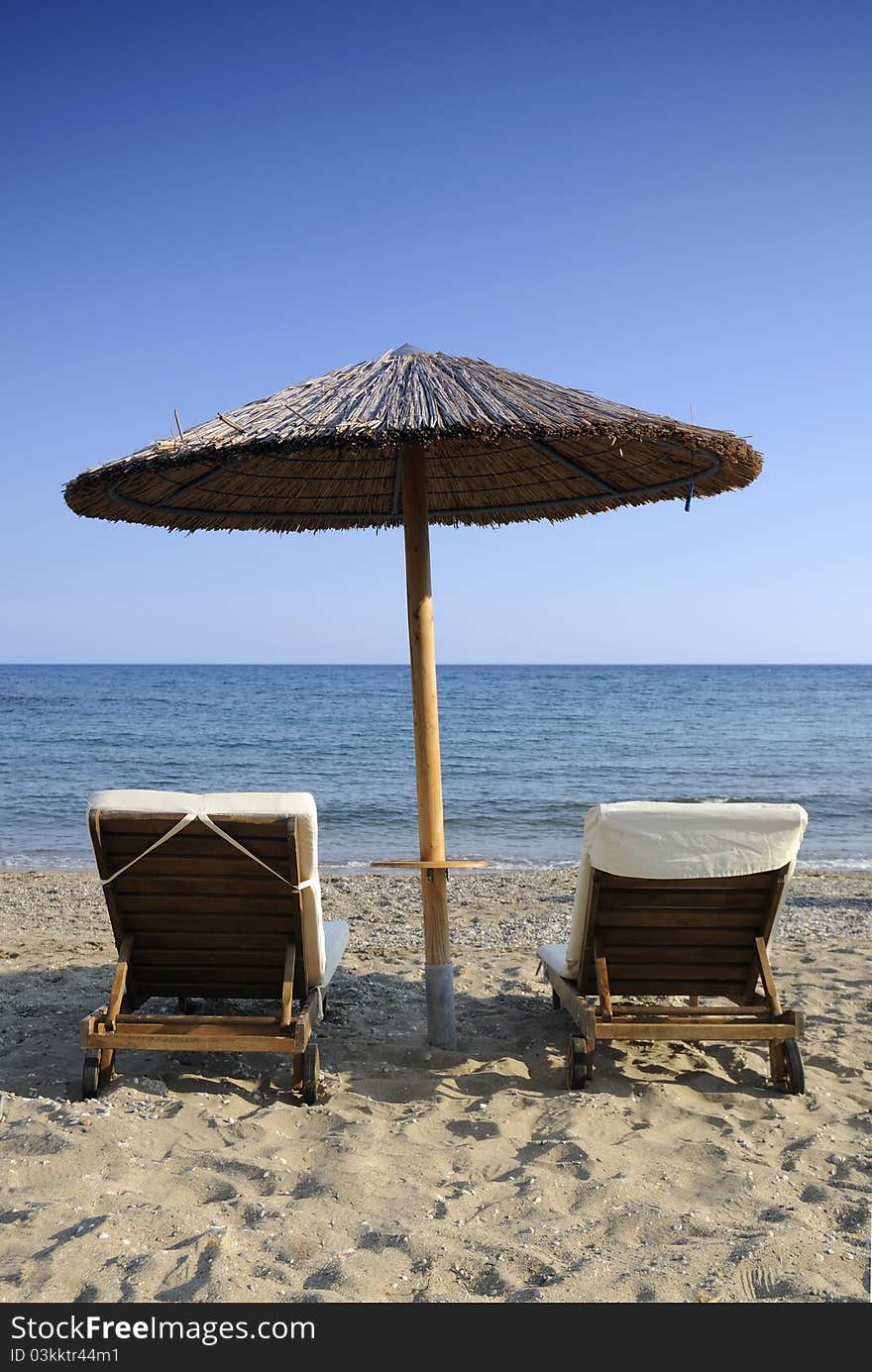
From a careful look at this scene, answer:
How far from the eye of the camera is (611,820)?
Answer: 3742mm

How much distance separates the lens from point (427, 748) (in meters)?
4.39

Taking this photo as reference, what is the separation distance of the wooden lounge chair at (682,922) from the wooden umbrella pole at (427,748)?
60 cm

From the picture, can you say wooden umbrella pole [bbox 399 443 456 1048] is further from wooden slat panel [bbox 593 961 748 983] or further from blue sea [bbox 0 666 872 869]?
blue sea [bbox 0 666 872 869]

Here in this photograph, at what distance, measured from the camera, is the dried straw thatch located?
11.6ft

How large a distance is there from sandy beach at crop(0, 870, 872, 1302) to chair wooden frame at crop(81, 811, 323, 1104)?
0.25 m

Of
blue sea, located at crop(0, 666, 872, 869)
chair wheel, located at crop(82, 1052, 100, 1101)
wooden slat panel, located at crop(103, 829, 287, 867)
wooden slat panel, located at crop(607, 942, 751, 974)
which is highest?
wooden slat panel, located at crop(103, 829, 287, 867)

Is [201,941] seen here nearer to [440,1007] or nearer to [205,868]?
[205,868]

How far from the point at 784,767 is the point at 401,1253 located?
826 inches

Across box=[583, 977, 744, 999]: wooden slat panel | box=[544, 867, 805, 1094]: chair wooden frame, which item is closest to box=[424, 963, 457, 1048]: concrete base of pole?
box=[544, 867, 805, 1094]: chair wooden frame

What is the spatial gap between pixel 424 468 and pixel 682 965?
2565 millimetres

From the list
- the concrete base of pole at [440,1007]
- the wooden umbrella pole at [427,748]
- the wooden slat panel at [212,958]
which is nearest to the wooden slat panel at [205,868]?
the wooden slat panel at [212,958]

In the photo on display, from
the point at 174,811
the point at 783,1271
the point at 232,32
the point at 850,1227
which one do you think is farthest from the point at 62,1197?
the point at 232,32

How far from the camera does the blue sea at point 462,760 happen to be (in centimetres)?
1327

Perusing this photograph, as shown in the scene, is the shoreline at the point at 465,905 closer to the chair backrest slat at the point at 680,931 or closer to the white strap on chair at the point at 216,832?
the chair backrest slat at the point at 680,931
